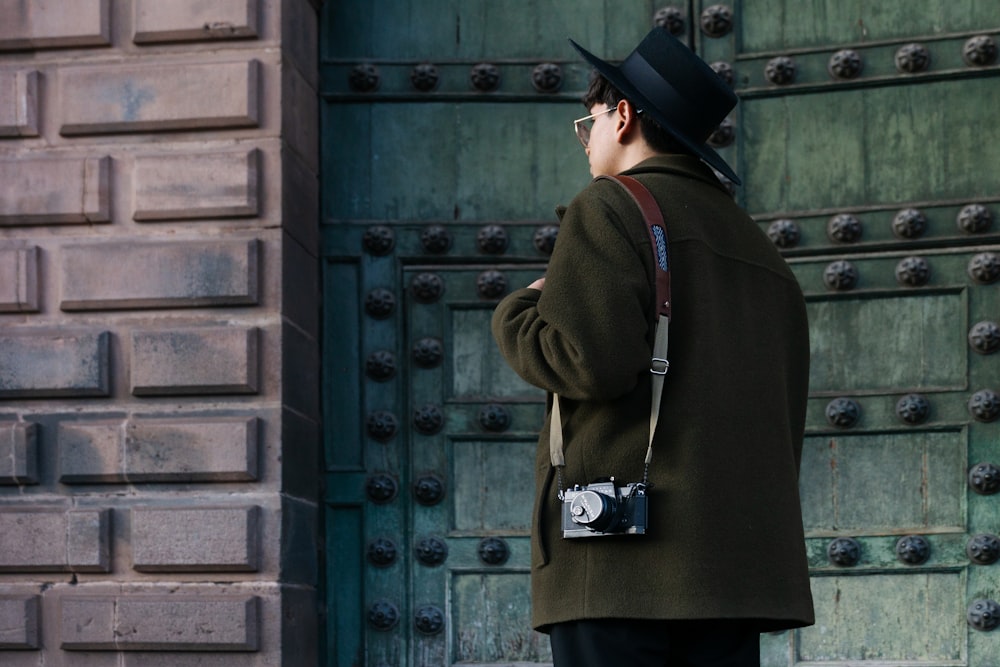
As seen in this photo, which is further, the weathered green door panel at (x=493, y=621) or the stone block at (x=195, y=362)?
the weathered green door panel at (x=493, y=621)

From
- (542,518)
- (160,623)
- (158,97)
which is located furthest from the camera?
(158,97)

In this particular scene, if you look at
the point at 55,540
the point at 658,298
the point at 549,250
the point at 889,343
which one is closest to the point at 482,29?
the point at 549,250

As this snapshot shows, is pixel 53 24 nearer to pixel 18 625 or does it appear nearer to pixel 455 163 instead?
pixel 455 163

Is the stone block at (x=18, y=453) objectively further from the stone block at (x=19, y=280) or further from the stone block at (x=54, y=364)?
the stone block at (x=19, y=280)

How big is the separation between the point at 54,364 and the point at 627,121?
6.97ft

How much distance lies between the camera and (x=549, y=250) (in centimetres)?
491

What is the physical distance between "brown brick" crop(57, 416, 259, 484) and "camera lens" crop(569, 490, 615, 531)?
180 cm

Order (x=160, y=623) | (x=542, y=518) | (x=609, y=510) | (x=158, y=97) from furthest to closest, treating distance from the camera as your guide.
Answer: (x=158, y=97) → (x=160, y=623) → (x=542, y=518) → (x=609, y=510)

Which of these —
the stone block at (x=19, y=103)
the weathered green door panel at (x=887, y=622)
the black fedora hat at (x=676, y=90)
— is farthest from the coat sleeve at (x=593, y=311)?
the stone block at (x=19, y=103)

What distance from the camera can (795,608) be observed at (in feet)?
9.64

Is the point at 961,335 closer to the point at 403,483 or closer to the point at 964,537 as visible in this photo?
the point at 964,537

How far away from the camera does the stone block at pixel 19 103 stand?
15.4 ft

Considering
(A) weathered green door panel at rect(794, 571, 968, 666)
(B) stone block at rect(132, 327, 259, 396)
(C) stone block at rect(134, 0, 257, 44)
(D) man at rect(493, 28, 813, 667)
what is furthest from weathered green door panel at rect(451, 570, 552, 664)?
(D) man at rect(493, 28, 813, 667)

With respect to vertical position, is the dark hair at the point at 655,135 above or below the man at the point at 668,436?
above
